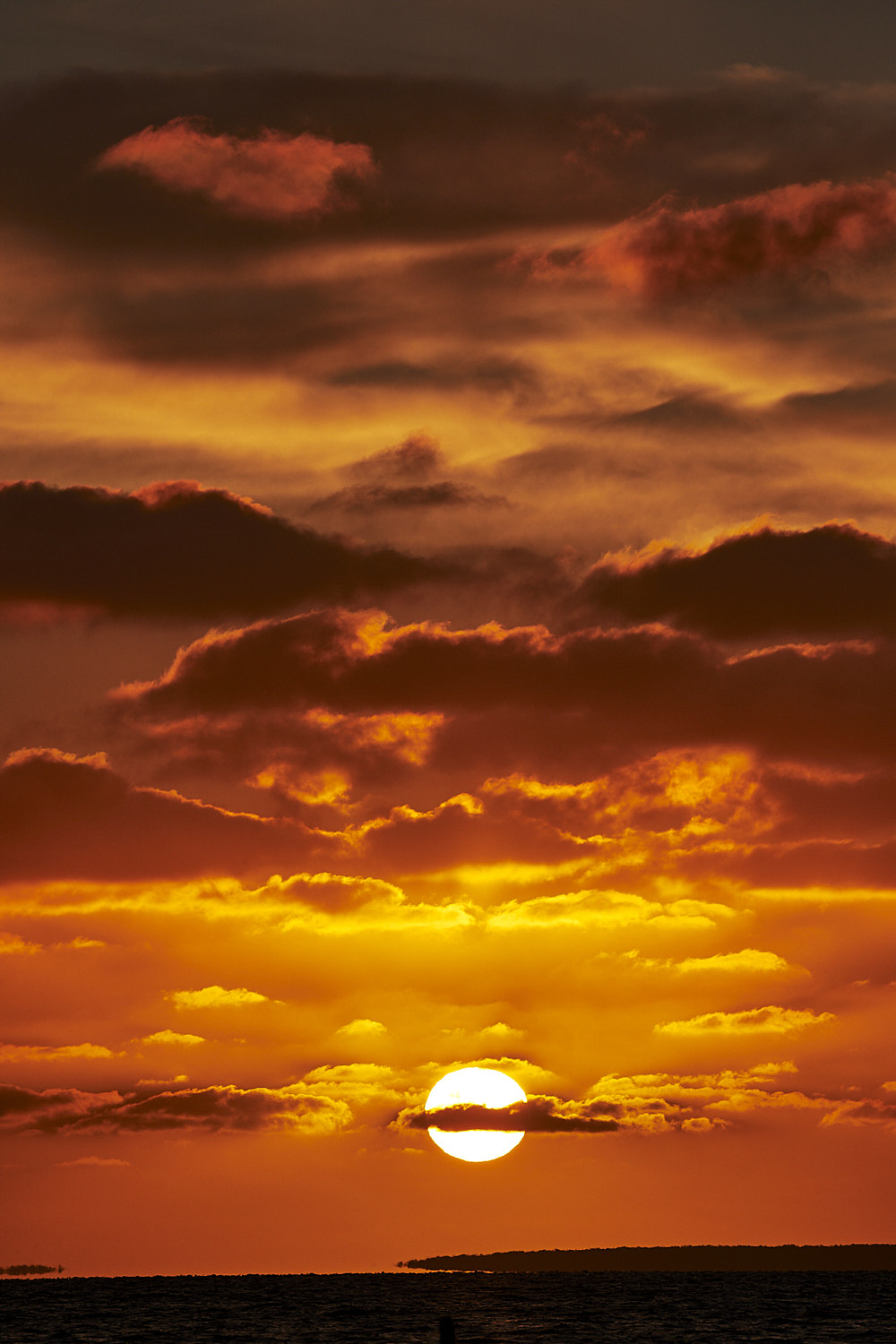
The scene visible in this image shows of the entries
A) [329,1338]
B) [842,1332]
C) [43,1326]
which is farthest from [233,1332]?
[842,1332]

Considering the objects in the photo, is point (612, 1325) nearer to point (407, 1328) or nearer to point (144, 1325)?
point (407, 1328)

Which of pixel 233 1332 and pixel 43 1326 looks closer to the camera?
pixel 233 1332

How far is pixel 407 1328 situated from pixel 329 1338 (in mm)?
18939

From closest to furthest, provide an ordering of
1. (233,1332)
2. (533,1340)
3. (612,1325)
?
1. (533,1340)
2. (233,1332)
3. (612,1325)

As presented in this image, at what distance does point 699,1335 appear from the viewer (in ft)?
535

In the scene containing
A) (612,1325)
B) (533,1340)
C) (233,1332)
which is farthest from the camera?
(612,1325)

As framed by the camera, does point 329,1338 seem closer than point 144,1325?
Yes

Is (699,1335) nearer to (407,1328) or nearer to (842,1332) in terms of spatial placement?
(842,1332)

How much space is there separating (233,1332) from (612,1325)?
1871 inches

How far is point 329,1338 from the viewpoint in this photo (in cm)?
16375

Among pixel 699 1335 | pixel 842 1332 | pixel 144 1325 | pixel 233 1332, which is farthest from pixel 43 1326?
pixel 842 1332

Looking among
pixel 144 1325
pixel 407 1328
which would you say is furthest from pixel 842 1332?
pixel 144 1325

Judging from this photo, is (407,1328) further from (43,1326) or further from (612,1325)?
(43,1326)

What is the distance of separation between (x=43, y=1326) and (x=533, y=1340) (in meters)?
70.3
